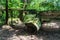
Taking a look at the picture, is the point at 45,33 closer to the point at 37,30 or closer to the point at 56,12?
the point at 37,30

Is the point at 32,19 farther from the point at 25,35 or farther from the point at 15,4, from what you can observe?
the point at 15,4

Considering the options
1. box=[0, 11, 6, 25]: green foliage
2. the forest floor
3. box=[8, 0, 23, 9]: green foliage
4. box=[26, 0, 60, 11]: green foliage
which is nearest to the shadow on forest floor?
the forest floor

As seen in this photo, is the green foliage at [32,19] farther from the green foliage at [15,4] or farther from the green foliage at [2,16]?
the green foliage at [2,16]

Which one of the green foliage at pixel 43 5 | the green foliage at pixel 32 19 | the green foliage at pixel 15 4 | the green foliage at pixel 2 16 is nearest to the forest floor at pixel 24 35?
the green foliage at pixel 32 19

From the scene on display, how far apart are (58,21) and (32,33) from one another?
127 cm

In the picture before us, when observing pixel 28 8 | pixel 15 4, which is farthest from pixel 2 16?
pixel 28 8

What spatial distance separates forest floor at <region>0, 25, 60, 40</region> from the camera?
17.7 ft

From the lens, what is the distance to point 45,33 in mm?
5766

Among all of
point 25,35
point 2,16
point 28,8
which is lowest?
point 25,35

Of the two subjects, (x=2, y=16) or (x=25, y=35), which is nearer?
(x=25, y=35)

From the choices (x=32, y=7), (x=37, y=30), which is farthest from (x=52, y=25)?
(x=32, y=7)

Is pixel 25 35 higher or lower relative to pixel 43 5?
lower

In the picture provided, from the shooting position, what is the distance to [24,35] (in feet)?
18.2

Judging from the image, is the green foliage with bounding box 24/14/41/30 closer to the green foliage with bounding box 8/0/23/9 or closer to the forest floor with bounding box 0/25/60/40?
the forest floor with bounding box 0/25/60/40
